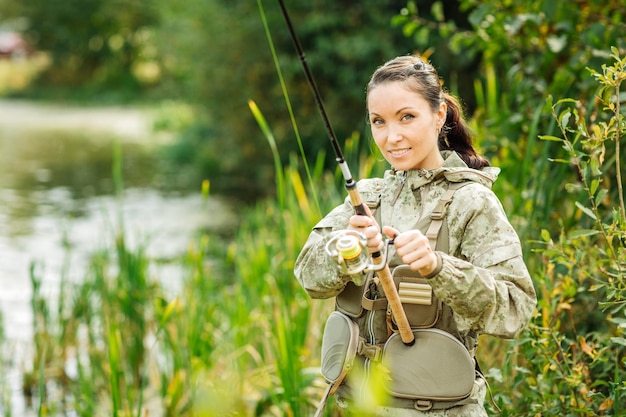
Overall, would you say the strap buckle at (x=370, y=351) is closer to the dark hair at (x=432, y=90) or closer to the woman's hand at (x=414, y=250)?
the woman's hand at (x=414, y=250)

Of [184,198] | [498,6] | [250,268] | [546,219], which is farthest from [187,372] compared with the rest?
[184,198]

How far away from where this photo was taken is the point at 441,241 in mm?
1898

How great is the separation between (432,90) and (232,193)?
11.2m

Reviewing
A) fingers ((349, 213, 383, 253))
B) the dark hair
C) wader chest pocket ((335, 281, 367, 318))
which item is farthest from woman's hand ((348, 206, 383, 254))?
the dark hair

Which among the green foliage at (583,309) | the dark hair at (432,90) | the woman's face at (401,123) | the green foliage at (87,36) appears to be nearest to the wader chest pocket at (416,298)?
the woman's face at (401,123)

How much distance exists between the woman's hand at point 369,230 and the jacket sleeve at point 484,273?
0.13 m

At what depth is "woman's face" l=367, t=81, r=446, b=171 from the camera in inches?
76.5

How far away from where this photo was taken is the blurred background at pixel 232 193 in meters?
3.27

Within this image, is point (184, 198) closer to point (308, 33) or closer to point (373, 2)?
point (308, 33)

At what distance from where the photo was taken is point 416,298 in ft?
6.15

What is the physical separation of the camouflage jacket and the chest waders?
0.09ft

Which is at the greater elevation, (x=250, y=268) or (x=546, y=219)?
(x=546, y=219)

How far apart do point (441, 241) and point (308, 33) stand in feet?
32.2

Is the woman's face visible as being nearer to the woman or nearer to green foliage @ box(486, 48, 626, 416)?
the woman
